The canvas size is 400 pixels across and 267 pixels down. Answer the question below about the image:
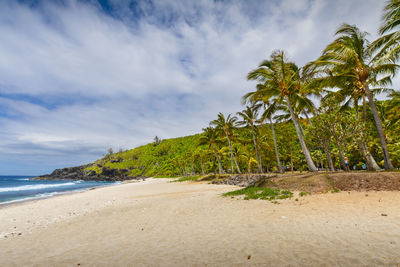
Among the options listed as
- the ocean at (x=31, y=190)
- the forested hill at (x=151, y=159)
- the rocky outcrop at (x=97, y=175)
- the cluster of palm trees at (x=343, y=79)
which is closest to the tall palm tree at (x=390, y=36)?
the cluster of palm trees at (x=343, y=79)

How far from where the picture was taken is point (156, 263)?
12.7 feet

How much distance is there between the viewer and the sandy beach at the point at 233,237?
371 cm

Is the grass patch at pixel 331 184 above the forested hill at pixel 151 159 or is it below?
below

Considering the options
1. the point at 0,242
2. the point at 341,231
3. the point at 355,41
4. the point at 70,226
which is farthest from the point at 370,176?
the point at 0,242

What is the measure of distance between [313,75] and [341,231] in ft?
40.2

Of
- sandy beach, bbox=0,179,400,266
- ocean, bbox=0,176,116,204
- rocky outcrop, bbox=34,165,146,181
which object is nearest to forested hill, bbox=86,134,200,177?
→ rocky outcrop, bbox=34,165,146,181

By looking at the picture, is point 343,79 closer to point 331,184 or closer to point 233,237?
point 331,184

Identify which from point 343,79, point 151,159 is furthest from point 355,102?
point 151,159

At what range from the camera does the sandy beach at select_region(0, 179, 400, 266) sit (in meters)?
3.71

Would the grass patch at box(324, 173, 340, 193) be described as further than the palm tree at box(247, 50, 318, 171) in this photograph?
No

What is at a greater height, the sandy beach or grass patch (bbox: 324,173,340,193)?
grass patch (bbox: 324,173,340,193)

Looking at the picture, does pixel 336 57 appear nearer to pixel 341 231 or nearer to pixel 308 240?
pixel 341 231

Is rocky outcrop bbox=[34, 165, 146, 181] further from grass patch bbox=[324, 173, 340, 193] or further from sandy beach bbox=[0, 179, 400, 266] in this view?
grass patch bbox=[324, 173, 340, 193]

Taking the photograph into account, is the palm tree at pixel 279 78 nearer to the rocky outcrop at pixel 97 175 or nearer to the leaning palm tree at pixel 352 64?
the leaning palm tree at pixel 352 64
